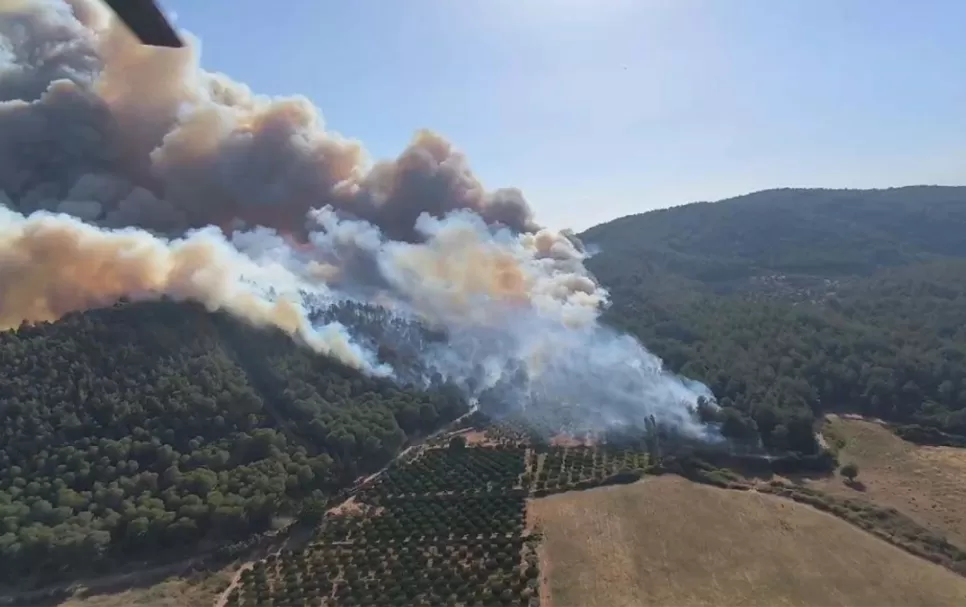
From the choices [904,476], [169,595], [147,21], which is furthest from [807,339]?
[147,21]

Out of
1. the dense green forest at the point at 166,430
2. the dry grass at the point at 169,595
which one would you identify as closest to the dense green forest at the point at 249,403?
the dense green forest at the point at 166,430

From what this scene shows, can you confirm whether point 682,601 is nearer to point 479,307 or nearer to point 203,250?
point 479,307

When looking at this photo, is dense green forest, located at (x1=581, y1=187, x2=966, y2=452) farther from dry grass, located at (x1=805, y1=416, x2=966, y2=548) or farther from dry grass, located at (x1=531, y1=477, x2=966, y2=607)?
dry grass, located at (x1=531, y1=477, x2=966, y2=607)

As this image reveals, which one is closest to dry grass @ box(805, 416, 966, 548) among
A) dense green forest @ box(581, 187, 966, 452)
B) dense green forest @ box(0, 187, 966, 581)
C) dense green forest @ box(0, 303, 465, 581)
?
dense green forest @ box(0, 187, 966, 581)

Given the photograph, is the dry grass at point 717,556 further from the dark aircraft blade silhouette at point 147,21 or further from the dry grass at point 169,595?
the dark aircraft blade silhouette at point 147,21

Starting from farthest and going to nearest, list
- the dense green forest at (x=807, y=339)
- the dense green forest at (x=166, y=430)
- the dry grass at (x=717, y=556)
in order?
the dense green forest at (x=807, y=339)
the dense green forest at (x=166, y=430)
the dry grass at (x=717, y=556)

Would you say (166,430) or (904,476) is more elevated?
(166,430)

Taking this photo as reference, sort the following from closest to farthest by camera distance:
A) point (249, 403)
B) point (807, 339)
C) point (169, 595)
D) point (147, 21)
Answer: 1. point (147, 21)
2. point (169, 595)
3. point (249, 403)
4. point (807, 339)

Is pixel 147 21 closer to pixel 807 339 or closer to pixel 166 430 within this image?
pixel 166 430
